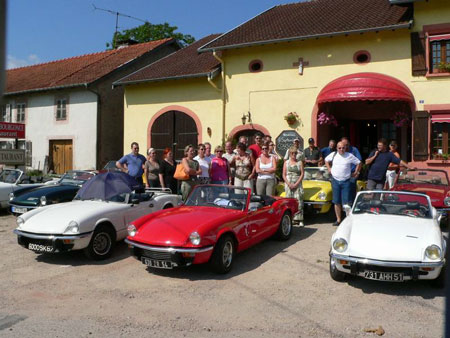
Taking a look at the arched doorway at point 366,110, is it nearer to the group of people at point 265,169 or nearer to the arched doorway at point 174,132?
the group of people at point 265,169

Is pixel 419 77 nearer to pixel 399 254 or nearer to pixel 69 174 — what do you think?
pixel 399 254

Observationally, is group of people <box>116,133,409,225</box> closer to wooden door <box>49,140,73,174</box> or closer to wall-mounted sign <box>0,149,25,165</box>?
wall-mounted sign <box>0,149,25,165</box>

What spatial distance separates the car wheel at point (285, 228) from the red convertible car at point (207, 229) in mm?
90

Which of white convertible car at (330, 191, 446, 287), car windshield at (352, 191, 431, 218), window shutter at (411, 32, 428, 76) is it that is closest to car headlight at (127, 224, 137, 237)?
white convertible car at (330, 191, 446, 287)

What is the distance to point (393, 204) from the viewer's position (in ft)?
21.4

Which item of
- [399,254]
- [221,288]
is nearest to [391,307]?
[399,254]

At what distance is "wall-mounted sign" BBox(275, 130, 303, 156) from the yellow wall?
0.21 m

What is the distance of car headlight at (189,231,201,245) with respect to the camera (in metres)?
5.61

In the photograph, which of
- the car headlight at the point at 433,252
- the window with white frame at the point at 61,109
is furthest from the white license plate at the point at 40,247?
the window with white frame at the point at 61,109

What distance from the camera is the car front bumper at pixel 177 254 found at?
18.3 ft

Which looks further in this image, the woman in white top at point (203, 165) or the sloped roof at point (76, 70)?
the sloped roof at point (76, 70)

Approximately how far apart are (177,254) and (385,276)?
2.60 meters

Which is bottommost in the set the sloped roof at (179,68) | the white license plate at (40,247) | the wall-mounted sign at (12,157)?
the white license plate at (40,247)

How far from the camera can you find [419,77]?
499 inches
